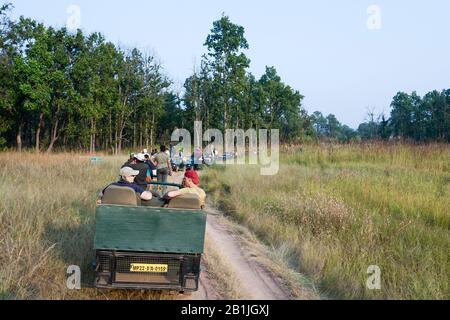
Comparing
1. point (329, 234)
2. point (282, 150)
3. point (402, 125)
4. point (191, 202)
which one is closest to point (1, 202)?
point (191, 202)

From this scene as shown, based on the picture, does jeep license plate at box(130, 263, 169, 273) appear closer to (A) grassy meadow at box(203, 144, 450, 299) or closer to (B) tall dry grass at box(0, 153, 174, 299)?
(B) tall dry grass at box(0, 153, 174, 299)

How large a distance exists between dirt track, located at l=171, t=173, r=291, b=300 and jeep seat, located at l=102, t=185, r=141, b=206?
156 cm

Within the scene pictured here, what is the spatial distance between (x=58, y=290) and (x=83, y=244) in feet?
5.50

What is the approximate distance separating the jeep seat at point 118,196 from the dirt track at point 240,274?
5.11 feet

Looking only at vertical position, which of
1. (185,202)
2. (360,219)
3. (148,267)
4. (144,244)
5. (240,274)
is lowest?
(240,274)

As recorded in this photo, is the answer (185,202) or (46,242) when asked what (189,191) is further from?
(46,242)

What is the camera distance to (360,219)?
8906 millimetres

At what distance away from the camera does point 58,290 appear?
548cm

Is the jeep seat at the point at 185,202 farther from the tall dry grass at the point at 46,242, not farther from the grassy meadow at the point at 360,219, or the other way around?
the grassy meadow at the point at 360,219

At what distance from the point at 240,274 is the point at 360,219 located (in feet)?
10.7

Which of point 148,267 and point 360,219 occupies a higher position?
point 360,219

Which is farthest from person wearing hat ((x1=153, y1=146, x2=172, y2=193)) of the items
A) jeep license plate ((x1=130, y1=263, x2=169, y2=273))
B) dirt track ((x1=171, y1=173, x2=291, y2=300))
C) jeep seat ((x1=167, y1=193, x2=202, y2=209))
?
jeep license plate ((x1=130, y1=263, x2=169, y2=273))

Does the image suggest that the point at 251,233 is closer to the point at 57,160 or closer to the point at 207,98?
the point at 57,160

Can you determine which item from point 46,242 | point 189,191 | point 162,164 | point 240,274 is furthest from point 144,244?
point 162,164
